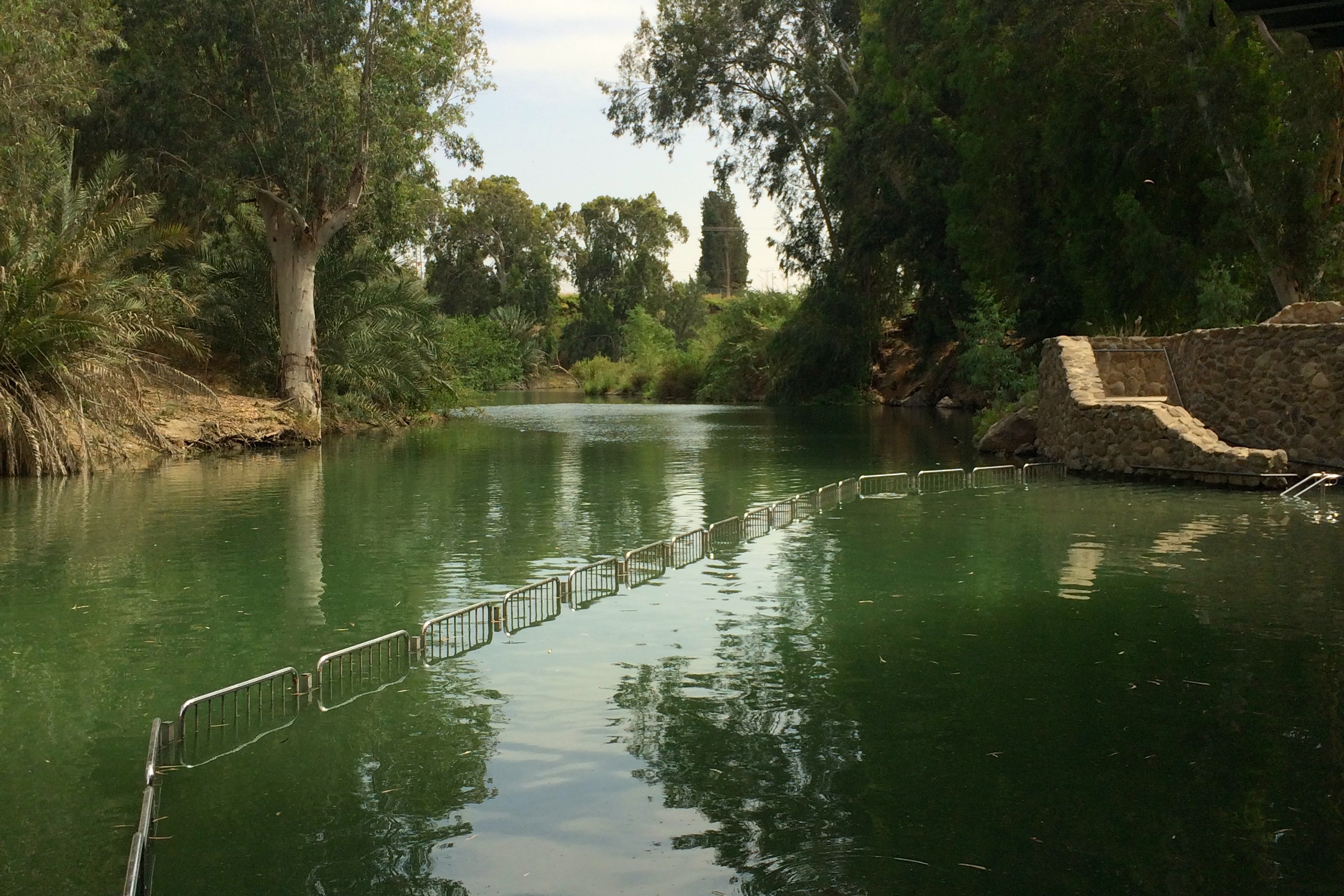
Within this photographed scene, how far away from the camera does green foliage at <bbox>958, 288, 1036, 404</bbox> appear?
27.5 meters

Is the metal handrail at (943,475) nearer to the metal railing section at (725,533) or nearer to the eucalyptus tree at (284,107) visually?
the metal railing section at (725,533)

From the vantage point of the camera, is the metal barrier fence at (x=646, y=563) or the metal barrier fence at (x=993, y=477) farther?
the metal barrier fence at (x=993, y=477)

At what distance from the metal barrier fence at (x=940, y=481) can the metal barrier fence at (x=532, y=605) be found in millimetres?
7834

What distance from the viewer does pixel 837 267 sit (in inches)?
1800

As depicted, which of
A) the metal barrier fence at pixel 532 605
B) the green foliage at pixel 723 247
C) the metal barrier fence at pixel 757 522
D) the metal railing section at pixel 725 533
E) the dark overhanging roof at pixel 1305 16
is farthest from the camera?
the green foliage at pixel 723 247

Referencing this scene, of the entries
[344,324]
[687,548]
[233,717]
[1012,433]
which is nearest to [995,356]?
[1012,433]

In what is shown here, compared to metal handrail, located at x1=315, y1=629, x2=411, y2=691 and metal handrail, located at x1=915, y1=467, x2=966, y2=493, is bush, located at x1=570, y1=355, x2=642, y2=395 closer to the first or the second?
metal handrail, located at x1=915, y1=467, x2=966, y2=493

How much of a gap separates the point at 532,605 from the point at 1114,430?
36.6 ft

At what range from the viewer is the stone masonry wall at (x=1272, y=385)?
16016 mm

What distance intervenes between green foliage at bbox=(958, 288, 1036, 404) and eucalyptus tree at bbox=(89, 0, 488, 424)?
1352 centimetres

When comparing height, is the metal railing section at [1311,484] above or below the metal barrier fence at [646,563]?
above

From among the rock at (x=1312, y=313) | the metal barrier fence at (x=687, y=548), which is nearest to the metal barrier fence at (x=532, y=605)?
the metal barrier fence at (x=687, y=548)

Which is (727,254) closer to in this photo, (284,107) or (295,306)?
(295,306)

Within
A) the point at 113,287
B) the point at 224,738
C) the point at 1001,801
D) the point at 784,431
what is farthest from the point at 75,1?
the point at 1001,801
